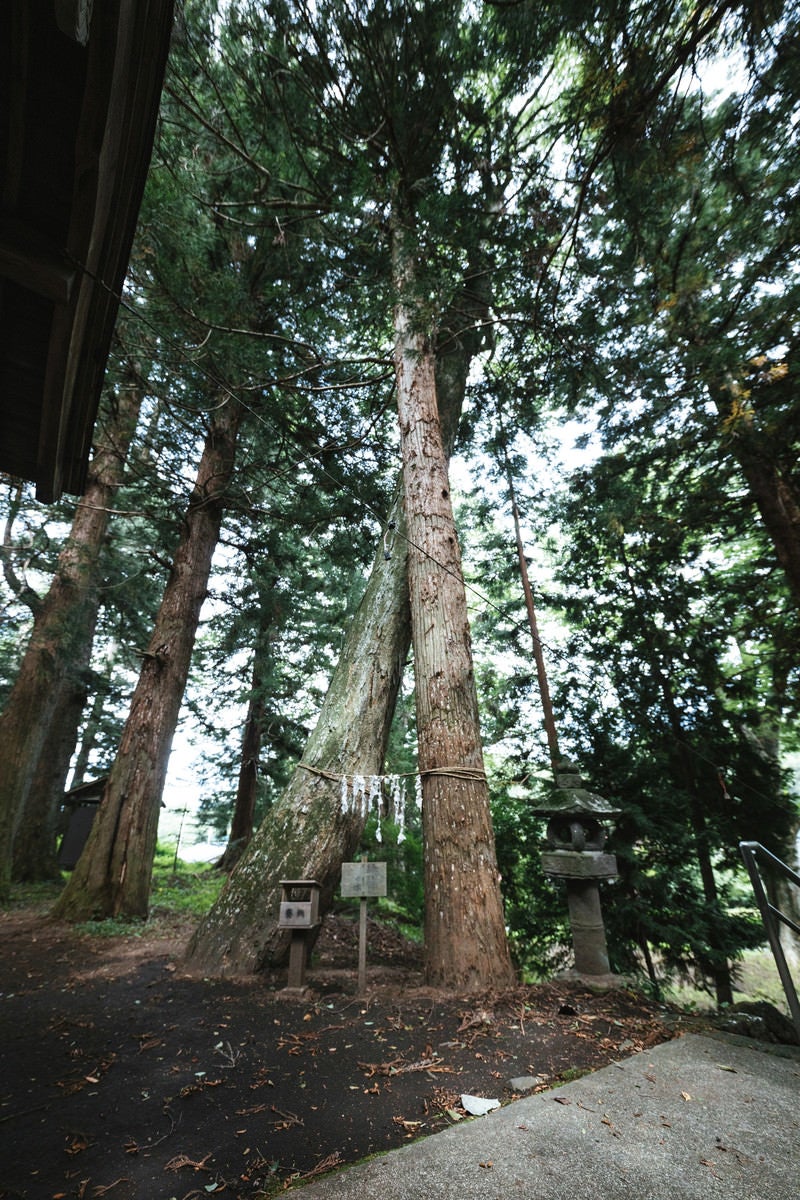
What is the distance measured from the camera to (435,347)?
6414mm

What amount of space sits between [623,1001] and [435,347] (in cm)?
731

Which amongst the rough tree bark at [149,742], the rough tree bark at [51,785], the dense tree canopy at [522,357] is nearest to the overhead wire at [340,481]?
the dense tree canopy at [522,357]

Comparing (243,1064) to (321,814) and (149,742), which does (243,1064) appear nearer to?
(321,814)

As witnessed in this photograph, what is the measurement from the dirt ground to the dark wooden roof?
3.38 m

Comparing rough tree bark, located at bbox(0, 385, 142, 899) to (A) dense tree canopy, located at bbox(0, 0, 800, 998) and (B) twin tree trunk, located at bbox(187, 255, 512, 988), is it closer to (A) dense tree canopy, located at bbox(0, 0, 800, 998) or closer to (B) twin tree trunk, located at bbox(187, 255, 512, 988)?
(A) dense tree canopy, located at bbox(0, 0, 800, 998)

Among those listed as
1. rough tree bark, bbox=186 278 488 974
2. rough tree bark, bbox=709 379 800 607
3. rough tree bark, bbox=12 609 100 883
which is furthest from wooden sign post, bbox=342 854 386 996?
rough tree bark, bbox=12 609 100 883

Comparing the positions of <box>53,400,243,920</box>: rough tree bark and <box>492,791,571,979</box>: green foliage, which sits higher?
<box>53,400,243,920</box>: rough tree bark

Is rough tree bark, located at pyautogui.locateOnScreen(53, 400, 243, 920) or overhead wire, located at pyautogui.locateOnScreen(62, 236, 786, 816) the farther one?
rough tree bark, located at pyautogui.locateOnScreen(53, 400, 243, 920)

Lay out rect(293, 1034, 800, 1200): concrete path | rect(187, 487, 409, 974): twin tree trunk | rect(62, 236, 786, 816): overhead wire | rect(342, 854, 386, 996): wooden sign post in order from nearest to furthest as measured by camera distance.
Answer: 1. rect(293, 1034, 800, 1200): concrete path
2. rect(342, 854, 386, 996): wooden sign post
3. rect(187, 487, 409, 974): twin tree trunk
4. rect(62, 236, 786, 816): overhead wire

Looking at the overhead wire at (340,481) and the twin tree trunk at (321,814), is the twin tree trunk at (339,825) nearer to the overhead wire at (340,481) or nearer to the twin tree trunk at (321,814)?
the twin tree trunk at (321,814)

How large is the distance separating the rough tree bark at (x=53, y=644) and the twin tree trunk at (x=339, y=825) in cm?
432

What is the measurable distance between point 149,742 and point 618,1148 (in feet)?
21.0

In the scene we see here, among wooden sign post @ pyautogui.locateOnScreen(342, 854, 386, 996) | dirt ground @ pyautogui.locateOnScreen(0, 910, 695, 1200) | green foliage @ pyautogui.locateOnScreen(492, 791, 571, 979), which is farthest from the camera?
green foliage @ pyautogui.locateOnScreen(492, 791, 571, 979)

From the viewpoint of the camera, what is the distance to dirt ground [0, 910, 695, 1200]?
176cm
